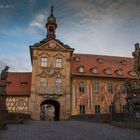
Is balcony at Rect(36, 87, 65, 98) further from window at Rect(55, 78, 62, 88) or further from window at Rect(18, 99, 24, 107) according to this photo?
window at Rect(18, 99, 24, 107)

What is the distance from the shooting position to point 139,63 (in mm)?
17812

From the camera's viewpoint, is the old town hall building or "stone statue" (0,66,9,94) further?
the old town hall building

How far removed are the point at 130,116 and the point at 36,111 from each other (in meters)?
22.5

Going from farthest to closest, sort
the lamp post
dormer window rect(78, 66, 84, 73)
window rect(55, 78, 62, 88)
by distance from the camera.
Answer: dormer window rect(78, 66, 84, 73) < window rect(55, 78, 62, 88) < the lamp post

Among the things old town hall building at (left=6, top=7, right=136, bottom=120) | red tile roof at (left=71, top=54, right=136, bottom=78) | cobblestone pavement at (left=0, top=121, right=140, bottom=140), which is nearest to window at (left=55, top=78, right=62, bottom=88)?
old town hall building at (left=6, top=7, right=136, bottom=120)

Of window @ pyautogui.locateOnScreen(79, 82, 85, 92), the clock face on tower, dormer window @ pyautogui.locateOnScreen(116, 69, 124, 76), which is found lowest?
window @ pyautogui.locateOnScreen(79, 82, 85, 92)

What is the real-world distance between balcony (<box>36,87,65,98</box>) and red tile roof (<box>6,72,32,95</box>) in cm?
232

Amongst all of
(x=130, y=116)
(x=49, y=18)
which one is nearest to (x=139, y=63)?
(x=130, y=116)

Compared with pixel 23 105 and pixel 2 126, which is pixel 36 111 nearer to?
pixel 23 105

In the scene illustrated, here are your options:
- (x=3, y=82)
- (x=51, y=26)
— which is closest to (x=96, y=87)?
(x=51, y=26)

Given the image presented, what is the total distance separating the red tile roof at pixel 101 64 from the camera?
4231 cm

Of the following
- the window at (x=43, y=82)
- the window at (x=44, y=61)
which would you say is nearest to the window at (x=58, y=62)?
the window at (x=44, y=61)

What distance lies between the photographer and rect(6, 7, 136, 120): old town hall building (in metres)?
38.6

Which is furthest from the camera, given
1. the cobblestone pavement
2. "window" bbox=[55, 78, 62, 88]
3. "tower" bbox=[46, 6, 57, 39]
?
"tower" bbox=[46, 6, 57, 39]
